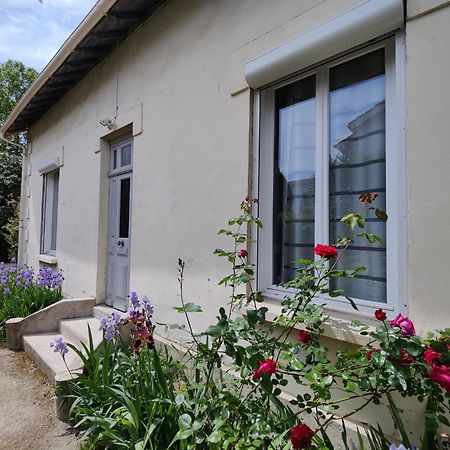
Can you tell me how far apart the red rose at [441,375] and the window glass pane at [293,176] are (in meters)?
1.34

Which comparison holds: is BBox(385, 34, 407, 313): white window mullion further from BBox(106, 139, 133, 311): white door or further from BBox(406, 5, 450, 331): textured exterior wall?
BBox(106, 139, 133, 311): white door

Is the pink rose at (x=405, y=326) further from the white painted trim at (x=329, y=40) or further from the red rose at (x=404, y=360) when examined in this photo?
the white painted trim at (x=329, y=40)

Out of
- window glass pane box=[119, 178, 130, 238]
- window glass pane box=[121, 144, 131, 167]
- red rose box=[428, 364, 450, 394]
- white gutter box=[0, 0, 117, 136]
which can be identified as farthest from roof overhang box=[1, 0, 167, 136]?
red rose box=[428, 364, 450, 394]

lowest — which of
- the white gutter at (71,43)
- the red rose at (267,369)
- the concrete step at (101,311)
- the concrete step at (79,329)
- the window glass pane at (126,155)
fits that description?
the concrete step at (79,329)

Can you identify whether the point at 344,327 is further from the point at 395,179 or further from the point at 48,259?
the point at 48,259

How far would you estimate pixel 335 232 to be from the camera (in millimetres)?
2512

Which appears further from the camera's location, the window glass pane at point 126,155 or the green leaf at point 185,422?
the window glass pane at point 126,155

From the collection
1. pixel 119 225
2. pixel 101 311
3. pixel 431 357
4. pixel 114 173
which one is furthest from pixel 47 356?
pixel 431 357

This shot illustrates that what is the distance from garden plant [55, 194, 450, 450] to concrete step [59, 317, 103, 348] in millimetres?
1228

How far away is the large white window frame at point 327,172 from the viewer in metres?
2.12

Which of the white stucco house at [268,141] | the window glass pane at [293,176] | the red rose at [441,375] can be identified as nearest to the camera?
the red rose at [441,375]

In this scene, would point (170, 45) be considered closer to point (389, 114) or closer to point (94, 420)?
point (389, 114)

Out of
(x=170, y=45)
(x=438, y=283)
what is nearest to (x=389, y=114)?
(x=438, y=283)

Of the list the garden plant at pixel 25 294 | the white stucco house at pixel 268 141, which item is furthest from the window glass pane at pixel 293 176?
the garden plant at pixel 25 294
